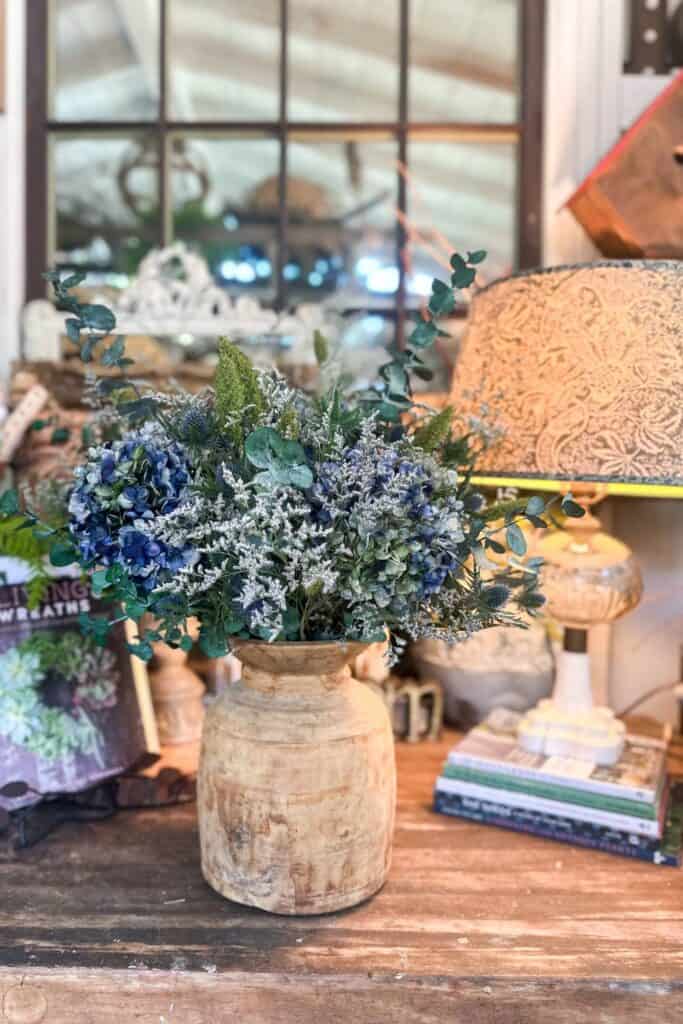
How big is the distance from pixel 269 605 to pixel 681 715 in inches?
36.6

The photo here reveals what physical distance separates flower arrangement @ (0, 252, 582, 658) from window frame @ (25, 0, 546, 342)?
28.5 inches

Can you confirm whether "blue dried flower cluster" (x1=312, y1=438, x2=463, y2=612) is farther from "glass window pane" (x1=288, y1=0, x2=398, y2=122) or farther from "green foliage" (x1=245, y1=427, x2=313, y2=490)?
"glass window pane" (x1=288, y1=0, x2=398, y2=122)

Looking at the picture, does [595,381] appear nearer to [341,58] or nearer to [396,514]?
[396,514]

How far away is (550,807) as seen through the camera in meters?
1.01

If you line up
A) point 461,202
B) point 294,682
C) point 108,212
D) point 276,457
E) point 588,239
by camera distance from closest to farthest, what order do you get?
point 276,457
point 294,682
point 588,239
point 108,212
point 461,202

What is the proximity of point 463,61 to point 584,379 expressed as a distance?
0.86 metres

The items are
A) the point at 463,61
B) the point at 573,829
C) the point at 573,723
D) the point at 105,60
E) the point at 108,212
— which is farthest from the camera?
the point at 108,212

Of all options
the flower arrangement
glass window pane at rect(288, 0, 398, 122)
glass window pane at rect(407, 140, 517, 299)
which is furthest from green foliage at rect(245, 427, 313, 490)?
glass window pane at rect(288, 0, 398, 122)

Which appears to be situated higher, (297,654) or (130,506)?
(130,506)

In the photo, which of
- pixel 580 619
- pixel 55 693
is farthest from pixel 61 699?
pixel 580 619

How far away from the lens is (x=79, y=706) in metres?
1.06

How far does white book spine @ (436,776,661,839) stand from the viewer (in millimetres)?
968

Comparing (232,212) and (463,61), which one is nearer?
(463,61)

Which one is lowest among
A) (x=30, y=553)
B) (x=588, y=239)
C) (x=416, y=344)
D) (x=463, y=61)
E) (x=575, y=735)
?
(x=575, y=735)
